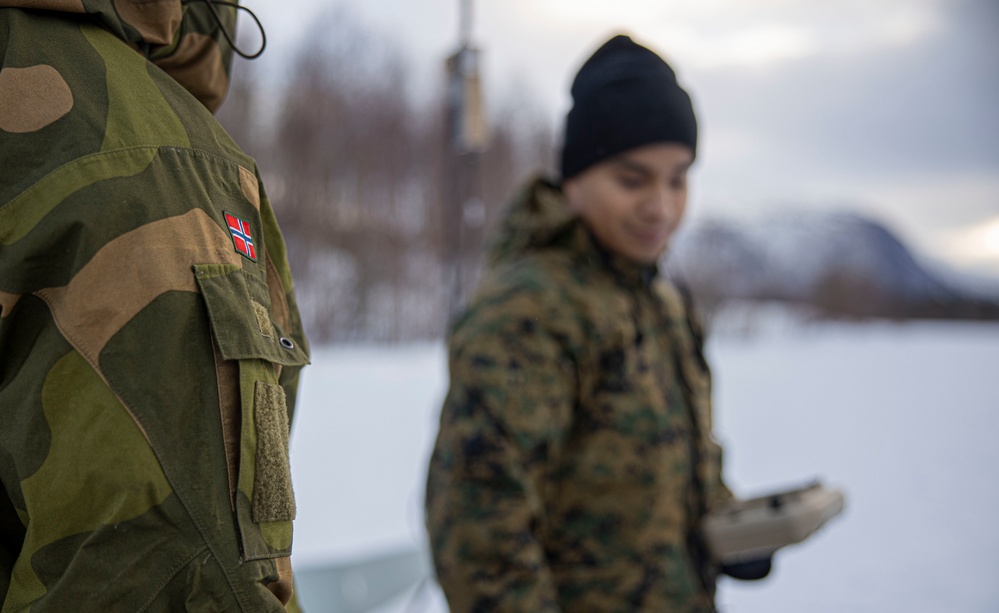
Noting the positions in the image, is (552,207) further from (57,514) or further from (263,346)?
(57,514)

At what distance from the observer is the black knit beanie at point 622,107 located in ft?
5.66

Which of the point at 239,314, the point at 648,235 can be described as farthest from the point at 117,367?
the point at 648,235

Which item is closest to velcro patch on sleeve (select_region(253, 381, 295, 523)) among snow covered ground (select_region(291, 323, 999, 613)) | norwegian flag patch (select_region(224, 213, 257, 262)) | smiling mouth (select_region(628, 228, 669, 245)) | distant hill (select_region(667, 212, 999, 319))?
norwegian flag patch (select_region(224, 213, 257, 262))

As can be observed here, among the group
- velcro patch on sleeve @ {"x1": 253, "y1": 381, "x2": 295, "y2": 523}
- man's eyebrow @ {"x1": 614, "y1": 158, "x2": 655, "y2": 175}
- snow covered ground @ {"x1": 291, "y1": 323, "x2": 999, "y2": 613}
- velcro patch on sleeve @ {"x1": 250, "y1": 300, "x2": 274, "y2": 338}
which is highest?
man's eyebrow @ {"x1": 614, "y1": 158, "x2": 655, "y2": 175}

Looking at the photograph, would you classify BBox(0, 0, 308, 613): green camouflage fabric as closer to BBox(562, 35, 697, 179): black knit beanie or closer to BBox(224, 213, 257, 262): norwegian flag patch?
BBox(224, 213, 257, 262): norwegian flag patch

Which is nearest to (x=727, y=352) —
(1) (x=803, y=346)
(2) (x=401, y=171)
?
(1) (x=803, y=346)

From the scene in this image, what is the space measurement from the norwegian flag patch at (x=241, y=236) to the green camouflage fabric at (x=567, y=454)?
0.79 metres

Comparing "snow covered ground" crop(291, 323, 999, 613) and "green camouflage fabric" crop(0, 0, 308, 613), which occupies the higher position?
"green camouflage fabric" crop(0, 0, 308, 613)

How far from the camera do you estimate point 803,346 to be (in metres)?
18.8

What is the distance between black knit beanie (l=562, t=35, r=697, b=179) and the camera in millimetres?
1725

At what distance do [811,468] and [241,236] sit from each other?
648 cm

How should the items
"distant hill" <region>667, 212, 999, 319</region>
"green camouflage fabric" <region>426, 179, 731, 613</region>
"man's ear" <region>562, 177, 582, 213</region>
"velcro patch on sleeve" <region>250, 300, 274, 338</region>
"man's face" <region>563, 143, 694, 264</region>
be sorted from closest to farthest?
1. "velcro patch on sleeve" <region>250, 300, 274, 338</region>
2. "green camouflage fabric" <region>426, 179, 731, 613</region>
3. "man's face" <region>563, 143, 694, 264</region>
4. "man's ear" <region>562, 177, 582, 213</region>
5. "distant hill" <region>667, 212, 999, 319</region>

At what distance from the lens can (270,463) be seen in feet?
2.19

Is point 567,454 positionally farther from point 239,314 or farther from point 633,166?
point 239,314
